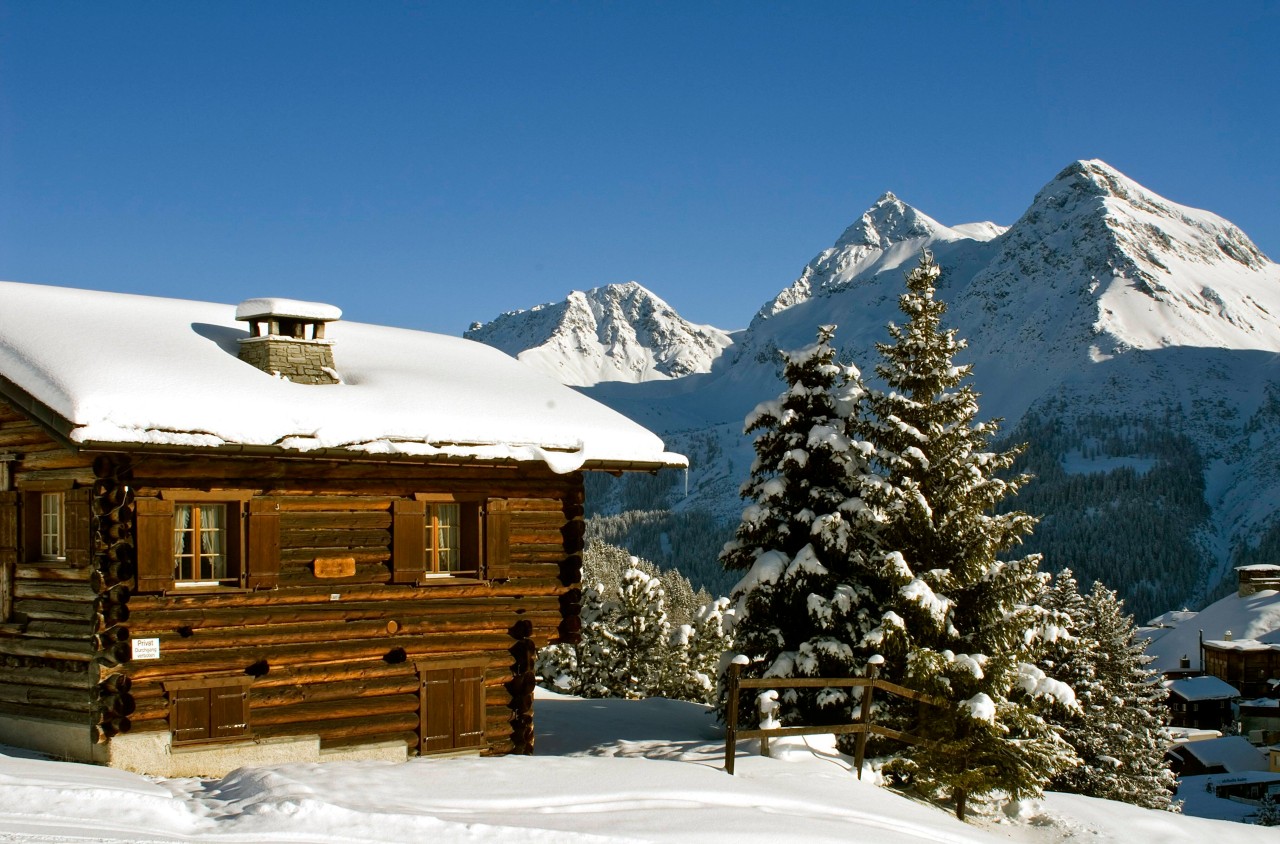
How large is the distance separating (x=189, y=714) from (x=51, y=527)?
10.7ft

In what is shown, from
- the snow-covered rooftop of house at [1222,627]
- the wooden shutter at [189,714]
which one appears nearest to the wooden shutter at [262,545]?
the wooden shutter at [189,714]

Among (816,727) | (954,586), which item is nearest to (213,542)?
(816,727)

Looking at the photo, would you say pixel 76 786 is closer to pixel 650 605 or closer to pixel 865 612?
pixel 865 612

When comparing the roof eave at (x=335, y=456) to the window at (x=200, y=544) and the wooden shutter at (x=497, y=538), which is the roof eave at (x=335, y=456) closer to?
the wooden shutter at (x=497, y=538)

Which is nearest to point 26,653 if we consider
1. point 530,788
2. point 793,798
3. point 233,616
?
point 233,616

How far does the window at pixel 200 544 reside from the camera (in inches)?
610

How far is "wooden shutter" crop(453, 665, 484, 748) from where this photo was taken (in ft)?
58.6

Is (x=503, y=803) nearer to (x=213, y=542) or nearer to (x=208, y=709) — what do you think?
(x=208, y=709)

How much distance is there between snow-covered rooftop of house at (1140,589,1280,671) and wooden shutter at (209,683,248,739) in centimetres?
9753

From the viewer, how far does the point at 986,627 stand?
19797 mm

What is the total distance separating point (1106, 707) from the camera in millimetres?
33656

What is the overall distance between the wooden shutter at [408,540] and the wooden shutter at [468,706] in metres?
1.83

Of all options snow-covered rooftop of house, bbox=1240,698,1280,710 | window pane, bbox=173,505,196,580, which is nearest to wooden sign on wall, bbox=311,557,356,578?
window pane, bbox=173,505,196,580

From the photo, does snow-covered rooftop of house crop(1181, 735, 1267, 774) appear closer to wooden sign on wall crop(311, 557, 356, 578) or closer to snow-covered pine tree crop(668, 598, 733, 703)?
snow-covered pine tree crop(668, 598, 733, 703)
